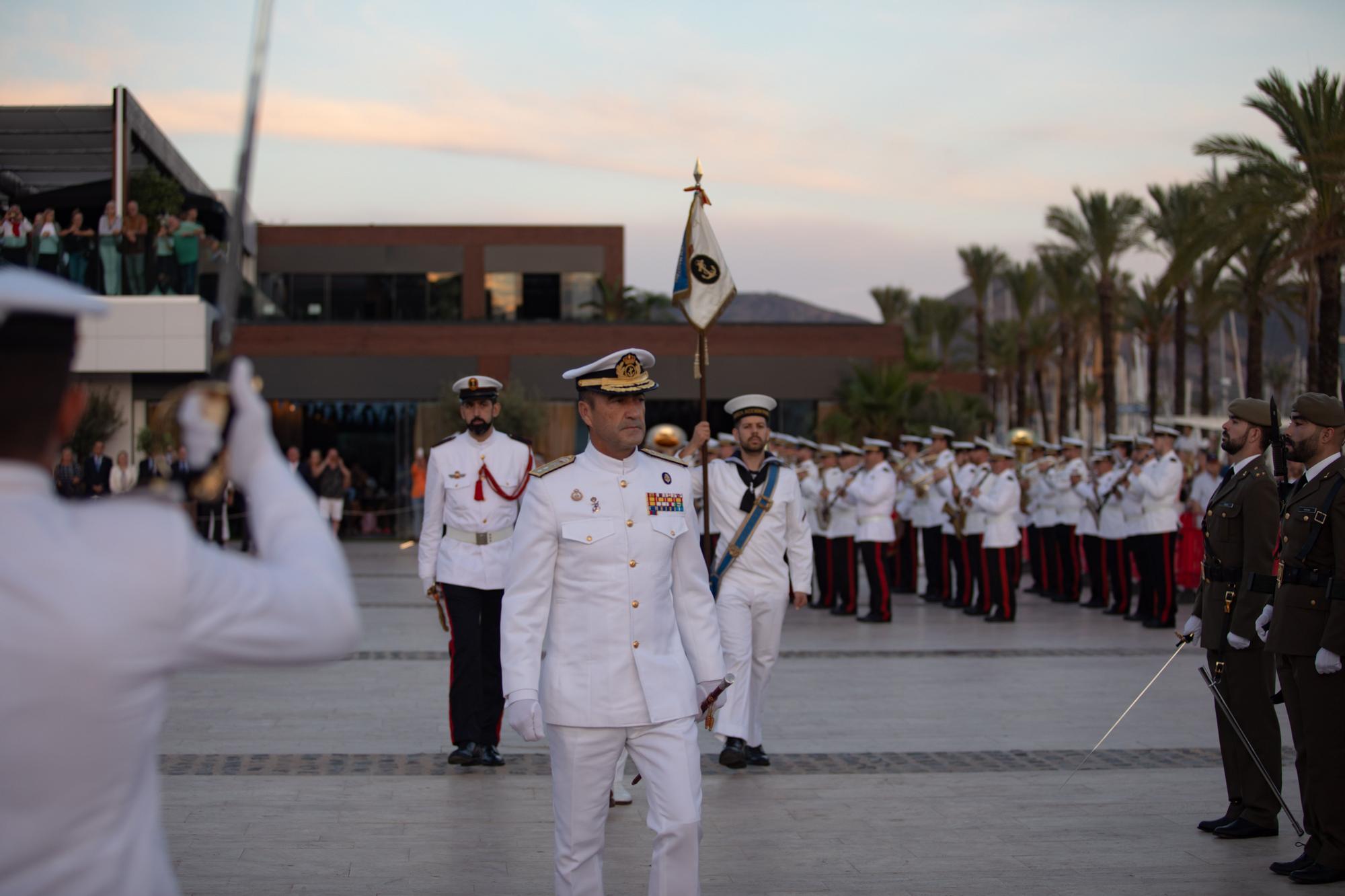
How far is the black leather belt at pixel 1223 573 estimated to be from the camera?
732cm

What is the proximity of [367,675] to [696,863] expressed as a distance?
300 inches

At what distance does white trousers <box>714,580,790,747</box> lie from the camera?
8.46 m

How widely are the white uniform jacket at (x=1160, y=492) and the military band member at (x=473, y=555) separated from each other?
35.2 feet

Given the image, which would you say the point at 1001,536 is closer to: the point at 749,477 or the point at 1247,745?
the point at 749,477

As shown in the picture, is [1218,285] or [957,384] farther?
[957,384]

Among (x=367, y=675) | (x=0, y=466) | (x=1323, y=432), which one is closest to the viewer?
(x=0, y=466)

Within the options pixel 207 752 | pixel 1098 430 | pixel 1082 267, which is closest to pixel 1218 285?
pixel 1082 267

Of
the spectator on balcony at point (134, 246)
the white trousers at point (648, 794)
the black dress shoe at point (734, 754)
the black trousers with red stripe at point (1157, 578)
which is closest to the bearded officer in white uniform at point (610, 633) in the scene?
the white trousers at point (648, 794)

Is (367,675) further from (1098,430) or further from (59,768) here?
(1098,430)

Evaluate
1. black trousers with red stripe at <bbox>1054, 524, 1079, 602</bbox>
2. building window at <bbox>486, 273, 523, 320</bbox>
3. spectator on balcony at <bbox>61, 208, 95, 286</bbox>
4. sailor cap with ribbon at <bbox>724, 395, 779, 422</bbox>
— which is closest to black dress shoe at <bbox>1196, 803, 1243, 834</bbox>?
sailor cap with ribbon at <bbox>724, 395, 779, 422</bbox>

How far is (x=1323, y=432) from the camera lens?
677 cm

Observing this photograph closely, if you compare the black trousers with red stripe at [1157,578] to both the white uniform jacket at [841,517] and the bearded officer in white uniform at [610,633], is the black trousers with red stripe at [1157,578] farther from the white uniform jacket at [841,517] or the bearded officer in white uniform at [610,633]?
the bearded officer in white uniform at [610,633]

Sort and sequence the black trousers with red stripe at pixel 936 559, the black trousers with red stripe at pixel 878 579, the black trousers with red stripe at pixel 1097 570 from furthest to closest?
the black trousers with red stripe at pixel 936 559 → the black trousers with red stripe at pixel 1097 570 → the black trousers with red stripe at pixel 878 579

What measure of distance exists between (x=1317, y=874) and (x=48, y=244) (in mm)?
23850
